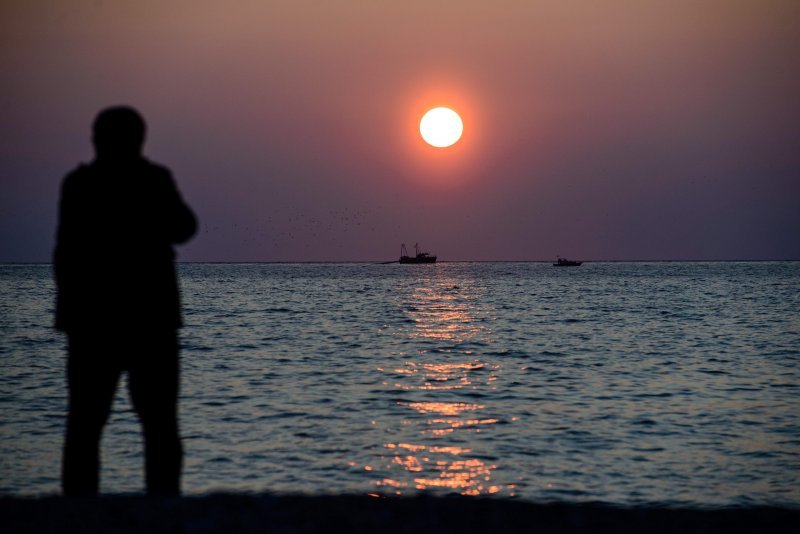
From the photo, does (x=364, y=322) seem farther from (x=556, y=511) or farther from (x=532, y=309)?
(x=556, y=511)

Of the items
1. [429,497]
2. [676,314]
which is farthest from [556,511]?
[676,314]

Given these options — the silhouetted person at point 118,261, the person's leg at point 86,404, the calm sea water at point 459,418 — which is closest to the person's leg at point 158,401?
the silhouetted person at point 118,261

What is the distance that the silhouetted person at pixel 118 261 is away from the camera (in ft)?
18.0

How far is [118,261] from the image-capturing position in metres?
5.52

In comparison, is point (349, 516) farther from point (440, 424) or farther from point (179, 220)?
point (440, 424)

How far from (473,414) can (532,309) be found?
157 ft

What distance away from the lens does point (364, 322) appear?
50.0m

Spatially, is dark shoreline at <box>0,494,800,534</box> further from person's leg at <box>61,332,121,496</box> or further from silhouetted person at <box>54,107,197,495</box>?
silhouetted person at <box>54,107,197,495</box>

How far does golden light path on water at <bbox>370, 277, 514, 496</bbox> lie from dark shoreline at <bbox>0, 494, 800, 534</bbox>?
20.0ft

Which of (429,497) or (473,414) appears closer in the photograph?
(429,497)

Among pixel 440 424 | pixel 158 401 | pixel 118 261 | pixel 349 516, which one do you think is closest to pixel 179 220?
pixel 118 261

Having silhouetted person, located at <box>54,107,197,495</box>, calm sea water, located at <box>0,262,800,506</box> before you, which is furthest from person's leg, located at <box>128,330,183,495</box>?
calm sea water, located at <box>0,262,800,506</box>

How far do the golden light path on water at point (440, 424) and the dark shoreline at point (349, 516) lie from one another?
609 cm

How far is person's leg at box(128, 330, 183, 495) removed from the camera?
18.2 feet
